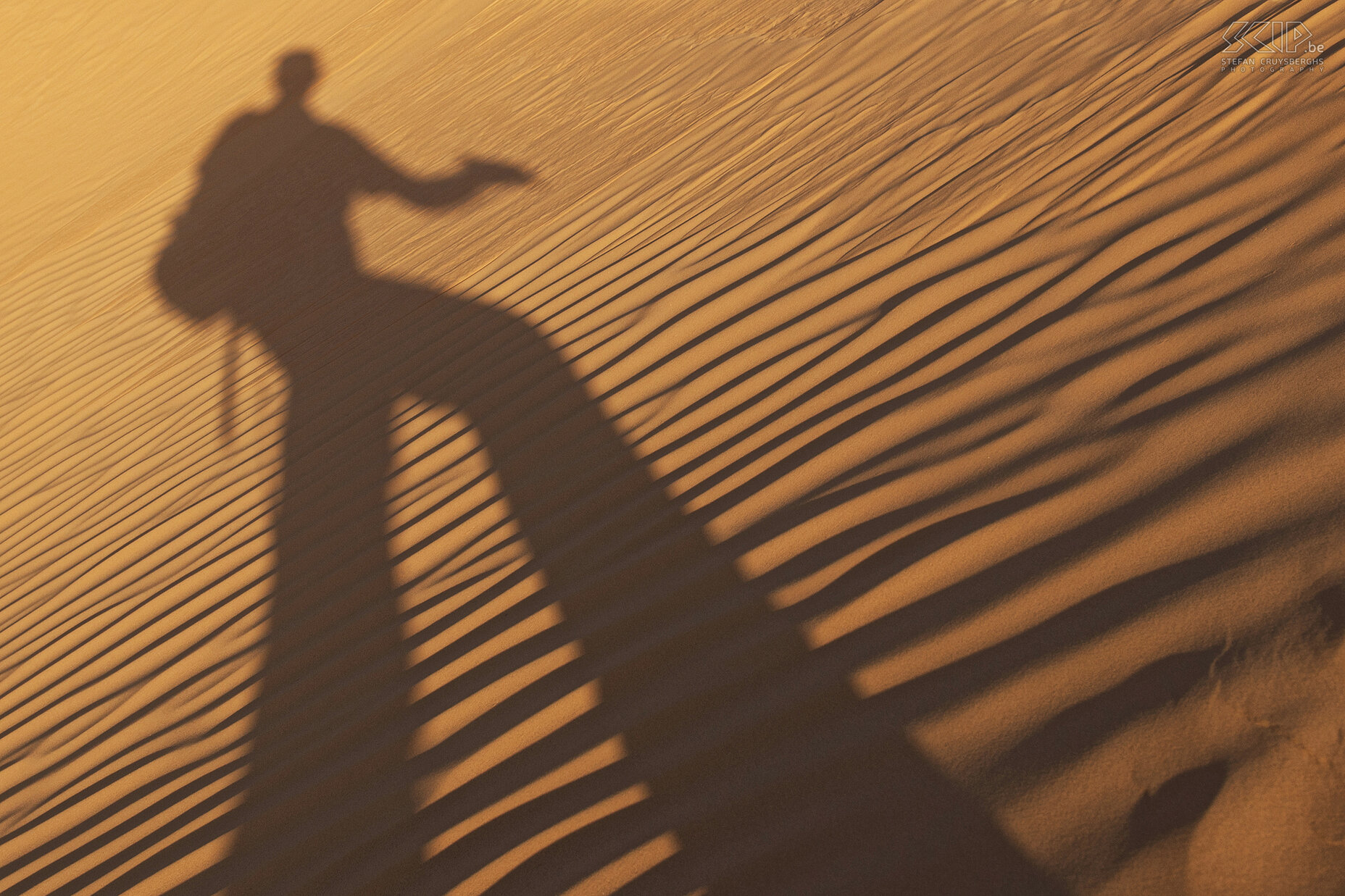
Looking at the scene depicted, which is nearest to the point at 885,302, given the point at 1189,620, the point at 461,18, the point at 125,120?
the point at 1189,620

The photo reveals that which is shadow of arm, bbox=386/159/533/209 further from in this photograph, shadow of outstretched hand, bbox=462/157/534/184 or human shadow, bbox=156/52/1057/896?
human shadow, bbox=156/52/1057/896

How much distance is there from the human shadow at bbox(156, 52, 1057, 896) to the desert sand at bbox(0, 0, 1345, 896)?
0.03ft

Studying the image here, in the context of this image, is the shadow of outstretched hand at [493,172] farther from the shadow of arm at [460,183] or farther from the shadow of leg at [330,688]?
the shadow of leg at [330,688]

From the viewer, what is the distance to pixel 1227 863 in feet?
4.47

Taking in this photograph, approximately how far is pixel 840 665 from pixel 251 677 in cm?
183

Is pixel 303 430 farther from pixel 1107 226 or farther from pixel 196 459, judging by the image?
pixel 1107 226

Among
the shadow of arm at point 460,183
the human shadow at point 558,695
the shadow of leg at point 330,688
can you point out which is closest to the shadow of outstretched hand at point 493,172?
the shadow of arm at point 460,183

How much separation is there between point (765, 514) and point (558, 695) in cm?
70

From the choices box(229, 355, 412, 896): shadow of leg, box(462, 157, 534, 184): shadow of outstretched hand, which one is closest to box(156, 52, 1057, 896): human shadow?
box(229, 355, 412, 896): shadow of leg

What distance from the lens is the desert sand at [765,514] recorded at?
5.39 ft

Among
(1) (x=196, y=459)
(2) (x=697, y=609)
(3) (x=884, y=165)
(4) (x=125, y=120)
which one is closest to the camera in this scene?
(2) (x=697, y=609)

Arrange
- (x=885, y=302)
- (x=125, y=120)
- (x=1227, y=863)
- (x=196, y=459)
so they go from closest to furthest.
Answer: (x=1227, y=863) → (x=885, y=302) → (x=196, y=459) → (x=125, y=120)

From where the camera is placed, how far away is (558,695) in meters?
2.18

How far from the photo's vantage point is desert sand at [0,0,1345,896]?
1643mm
